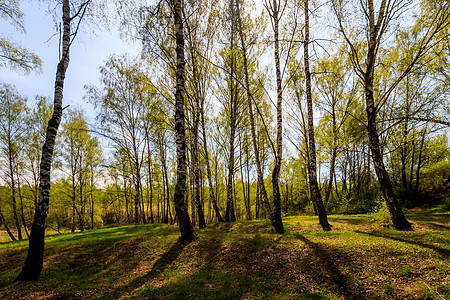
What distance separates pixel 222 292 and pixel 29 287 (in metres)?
5.58

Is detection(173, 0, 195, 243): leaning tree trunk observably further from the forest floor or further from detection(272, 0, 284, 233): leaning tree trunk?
detection(272, 0, 284, 233): leaning tree trunk

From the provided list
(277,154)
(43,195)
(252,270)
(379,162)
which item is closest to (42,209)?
(43,195)

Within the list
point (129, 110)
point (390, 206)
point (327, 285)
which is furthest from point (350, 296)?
point (129, 110)

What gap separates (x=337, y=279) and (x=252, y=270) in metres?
2.29

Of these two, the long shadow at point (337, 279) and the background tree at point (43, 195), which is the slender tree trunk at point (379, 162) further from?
the background tree at point (43, 195)

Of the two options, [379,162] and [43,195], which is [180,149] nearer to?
[43,195]

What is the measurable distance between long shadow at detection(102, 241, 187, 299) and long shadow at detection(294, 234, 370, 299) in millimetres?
4917

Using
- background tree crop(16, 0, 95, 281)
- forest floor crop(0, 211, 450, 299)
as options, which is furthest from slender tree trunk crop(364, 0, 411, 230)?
background tree crop(16, 0, 95, 281)

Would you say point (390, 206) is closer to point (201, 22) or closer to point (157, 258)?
point (157, 258)

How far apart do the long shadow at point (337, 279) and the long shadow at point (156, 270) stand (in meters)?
4.92

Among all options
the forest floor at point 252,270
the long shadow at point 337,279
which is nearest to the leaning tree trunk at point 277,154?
the forest floor at point 252,270

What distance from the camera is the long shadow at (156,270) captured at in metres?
5.37

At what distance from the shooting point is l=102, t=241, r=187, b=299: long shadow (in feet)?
17.6

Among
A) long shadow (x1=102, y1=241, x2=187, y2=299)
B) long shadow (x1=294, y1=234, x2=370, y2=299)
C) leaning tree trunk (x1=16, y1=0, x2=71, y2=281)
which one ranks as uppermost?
leaning tree trunk (x1=16, y1=0, x2=71, y2=281)
